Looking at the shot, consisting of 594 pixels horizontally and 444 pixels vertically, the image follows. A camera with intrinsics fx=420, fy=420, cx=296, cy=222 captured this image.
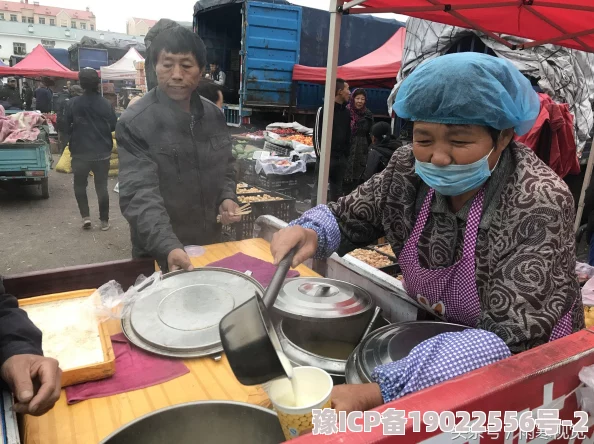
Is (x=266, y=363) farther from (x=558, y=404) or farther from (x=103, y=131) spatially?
(x=103, y=131)

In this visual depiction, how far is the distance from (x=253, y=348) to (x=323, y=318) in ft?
1.88

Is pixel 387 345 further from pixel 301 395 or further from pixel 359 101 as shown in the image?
pixel 359 101

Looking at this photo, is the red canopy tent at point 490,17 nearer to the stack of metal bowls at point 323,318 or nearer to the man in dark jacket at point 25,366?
the stack of metal bowls at point 323,318

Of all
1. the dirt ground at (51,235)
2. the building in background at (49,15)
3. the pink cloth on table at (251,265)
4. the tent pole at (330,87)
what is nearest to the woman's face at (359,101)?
the tent pole at (330,87)

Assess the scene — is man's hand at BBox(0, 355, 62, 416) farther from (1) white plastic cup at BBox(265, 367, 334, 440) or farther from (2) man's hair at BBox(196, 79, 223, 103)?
(2) man's hair at BBox(196, 79, 223, 103)

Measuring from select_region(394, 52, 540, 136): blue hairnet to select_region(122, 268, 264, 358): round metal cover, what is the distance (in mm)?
825

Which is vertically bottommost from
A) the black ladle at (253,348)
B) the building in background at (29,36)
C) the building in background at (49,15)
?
the black ladle at (253,348)

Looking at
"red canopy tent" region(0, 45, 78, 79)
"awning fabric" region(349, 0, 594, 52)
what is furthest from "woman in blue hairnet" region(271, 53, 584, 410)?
"red canopy tent" region(0, 45, 78, 79)

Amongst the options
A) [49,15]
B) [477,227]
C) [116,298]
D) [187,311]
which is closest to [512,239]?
[477,227]

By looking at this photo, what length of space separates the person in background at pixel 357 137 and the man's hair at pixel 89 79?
4025 mm

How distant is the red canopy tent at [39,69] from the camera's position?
1845cm

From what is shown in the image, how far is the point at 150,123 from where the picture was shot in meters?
2.46

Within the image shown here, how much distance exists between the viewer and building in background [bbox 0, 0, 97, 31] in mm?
67812

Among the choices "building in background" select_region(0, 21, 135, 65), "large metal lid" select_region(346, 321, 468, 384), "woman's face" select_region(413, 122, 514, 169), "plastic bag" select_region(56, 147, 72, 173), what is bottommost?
"plastic bag" select_region(56, 147, 72, 173)
